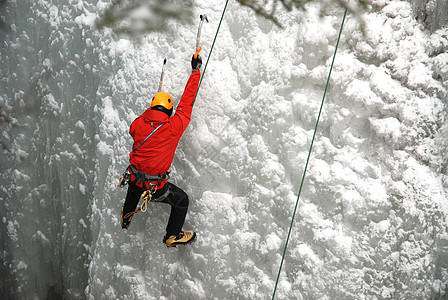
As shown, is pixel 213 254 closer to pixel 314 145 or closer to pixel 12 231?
pixel 314 145

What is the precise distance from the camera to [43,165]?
119 inches

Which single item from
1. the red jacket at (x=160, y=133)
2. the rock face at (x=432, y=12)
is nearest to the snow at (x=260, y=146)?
the rock face at (x=432, y=12)

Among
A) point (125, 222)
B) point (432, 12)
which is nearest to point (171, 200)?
point (125, 222)

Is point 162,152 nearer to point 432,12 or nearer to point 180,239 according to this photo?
point 180,239

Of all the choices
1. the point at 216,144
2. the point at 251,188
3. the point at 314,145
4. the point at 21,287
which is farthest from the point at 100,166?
the point at 21,287

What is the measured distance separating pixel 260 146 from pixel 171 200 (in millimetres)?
522

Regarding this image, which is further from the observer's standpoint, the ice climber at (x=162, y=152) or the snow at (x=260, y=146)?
the ice climber at (x=162, y=152)

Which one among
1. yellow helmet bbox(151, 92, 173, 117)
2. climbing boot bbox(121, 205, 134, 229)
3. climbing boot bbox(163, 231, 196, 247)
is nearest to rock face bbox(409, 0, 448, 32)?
yellow helmet bbox(151, 92, 173, 117)

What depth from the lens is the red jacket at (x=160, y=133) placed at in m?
1.98

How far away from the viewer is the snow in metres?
1.87

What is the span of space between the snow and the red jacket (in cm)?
22

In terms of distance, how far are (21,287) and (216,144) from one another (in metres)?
2.31

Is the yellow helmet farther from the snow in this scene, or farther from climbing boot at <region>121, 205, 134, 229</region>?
climbing boot at <region>121, 205, 134, 229</region>

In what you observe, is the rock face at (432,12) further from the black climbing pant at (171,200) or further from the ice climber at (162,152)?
the black climbing pant at (171,200)
